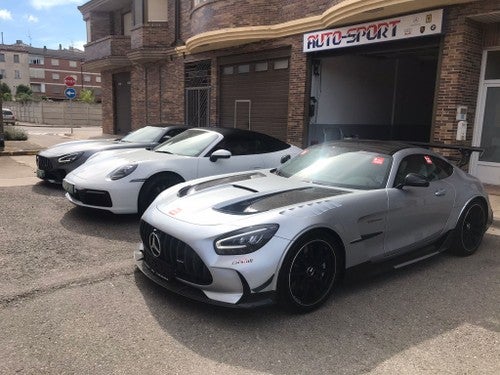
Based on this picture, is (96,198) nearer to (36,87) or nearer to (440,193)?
(440,193)

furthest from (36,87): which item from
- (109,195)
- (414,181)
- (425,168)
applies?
(414,181)

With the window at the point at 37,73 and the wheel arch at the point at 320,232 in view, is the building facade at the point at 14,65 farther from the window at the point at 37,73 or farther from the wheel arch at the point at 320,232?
the wheel arch at the point at 320,232

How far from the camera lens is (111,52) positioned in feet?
67.7

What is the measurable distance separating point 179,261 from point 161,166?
3.01 m

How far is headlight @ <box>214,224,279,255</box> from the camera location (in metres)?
3.33

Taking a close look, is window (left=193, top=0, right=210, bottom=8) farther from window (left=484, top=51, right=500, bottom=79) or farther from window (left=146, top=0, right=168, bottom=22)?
window (left=484, top=51, right=500, bottom=79)

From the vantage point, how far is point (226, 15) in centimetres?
1314

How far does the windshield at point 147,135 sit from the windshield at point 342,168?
4.39 metres

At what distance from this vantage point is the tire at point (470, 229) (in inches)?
201

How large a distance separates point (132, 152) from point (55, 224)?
1698mm

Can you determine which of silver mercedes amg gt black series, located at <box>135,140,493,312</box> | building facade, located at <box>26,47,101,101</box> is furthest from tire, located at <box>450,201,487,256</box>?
building facade, located at <box>26,47,101,101</box>

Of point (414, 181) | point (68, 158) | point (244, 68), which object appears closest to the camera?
point (414, 181)

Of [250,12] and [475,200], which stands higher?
[250,12]

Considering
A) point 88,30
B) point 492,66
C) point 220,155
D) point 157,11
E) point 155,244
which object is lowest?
point 155,244
